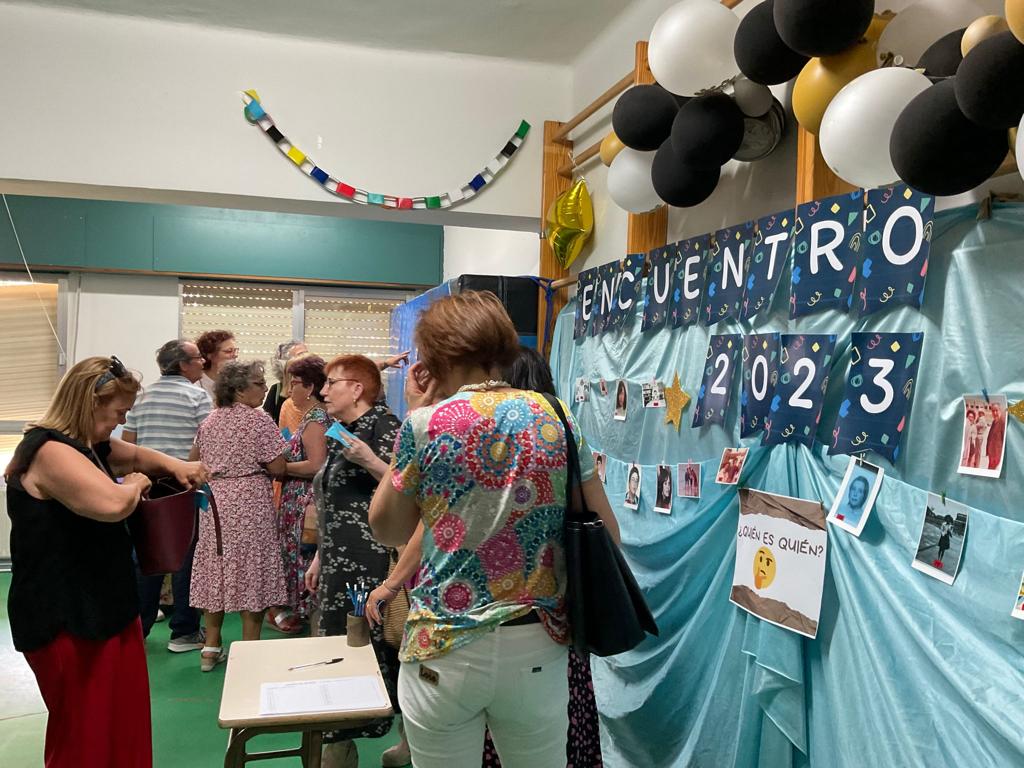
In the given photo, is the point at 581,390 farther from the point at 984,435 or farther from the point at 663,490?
the point at 984,435

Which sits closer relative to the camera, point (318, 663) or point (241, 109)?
point (318, 663)

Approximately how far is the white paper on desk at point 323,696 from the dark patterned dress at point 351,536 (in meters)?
0.77

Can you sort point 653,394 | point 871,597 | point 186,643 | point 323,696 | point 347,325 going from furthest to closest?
1. point 347,325
2. point 186,643
3. point 653,394
4. point 323,696
5. point 871,597

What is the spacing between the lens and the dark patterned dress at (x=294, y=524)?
4.08 m

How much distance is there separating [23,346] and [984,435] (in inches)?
239

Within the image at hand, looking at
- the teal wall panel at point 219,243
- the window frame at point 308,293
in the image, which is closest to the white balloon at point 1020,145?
the teal wall panel at point 219,243

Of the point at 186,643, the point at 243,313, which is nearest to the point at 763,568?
the point at 186,643

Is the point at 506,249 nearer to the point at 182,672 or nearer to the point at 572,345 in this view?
the point at 572,345

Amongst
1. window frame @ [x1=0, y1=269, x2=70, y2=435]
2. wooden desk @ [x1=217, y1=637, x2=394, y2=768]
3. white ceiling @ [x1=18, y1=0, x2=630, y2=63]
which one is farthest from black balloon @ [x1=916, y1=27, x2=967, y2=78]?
window frame @ [x1=0, y1=269, x2=70, y2=435]

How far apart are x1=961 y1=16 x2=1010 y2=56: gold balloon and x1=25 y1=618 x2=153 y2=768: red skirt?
7.46ft

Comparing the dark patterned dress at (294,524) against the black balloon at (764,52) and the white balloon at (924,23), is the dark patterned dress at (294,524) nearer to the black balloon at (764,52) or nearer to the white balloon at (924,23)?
the black balloon at (764,52)

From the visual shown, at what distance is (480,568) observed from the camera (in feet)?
5.07

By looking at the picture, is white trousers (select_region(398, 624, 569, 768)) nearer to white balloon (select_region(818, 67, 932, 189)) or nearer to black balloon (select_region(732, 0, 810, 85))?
white balloon (select_region(818, 67, 932, 189))

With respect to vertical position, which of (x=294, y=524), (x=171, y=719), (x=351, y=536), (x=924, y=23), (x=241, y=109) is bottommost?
(x=171, y=719)
